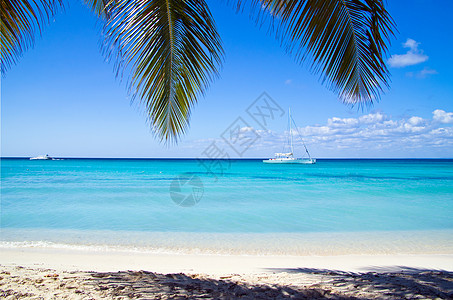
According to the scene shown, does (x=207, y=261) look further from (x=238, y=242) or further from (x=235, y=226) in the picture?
(x=235, y=226)

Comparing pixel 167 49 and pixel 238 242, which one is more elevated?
pixel 167 49

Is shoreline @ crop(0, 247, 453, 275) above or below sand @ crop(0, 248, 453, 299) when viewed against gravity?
below

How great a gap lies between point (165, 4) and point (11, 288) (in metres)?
3.48

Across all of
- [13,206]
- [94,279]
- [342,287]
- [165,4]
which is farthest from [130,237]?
[13,206]

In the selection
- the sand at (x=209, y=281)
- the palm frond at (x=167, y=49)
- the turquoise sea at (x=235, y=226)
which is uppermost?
the palm frond at (x=167, y=49)

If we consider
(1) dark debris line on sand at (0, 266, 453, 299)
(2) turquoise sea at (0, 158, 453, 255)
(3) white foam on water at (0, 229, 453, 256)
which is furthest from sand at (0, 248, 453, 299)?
(2) turquoise sea at (0, 158, 453, 255)

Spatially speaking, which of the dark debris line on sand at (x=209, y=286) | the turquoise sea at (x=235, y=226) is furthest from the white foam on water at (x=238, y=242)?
the dark debris line on sand at (x=209, y=286)

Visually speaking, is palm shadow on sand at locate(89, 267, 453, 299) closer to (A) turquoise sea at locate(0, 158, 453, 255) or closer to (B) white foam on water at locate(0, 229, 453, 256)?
(B) white foam on water at locate(0, 229, 453, 256)

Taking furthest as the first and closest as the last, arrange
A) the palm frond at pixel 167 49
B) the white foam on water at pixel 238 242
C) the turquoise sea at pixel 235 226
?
the turquoise sea at pixel 235 226, the white foam on water at pixel 238 242, the palm frond at pixel 167 49

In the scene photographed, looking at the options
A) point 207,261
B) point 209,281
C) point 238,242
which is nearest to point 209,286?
point 209,281

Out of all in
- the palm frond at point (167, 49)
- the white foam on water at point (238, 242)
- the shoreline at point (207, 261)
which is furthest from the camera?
the white foam on water at point (238, 242)

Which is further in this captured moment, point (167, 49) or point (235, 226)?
point (235, 226)

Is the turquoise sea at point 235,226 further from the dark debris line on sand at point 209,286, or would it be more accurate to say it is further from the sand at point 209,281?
the dark debris line on sand at point 209,286

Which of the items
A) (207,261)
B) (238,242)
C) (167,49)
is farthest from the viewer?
(238,242)
